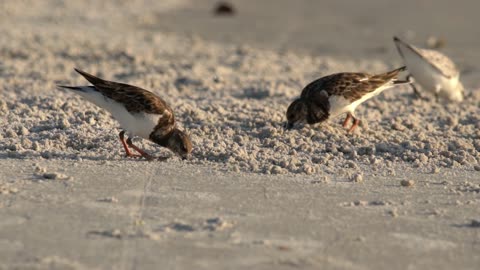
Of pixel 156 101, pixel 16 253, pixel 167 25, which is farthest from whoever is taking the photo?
pixel 167 25

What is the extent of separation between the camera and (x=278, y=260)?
4.91m

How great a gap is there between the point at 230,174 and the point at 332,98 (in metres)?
1.88

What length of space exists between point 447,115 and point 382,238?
4063mm

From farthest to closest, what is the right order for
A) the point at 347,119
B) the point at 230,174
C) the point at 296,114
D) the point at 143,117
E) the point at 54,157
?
the point at 347,119 → the point at 296,114 → the point at 143,117 → the point at 54,157 → the point at 230,174

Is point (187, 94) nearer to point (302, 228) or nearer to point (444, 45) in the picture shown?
point (302, 228)


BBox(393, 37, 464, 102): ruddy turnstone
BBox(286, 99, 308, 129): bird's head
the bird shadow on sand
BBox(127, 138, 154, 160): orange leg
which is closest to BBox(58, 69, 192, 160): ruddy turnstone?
BBox(127, 138, 154, 160): orange leg

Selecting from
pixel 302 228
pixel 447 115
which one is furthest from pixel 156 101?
pixel 447 115

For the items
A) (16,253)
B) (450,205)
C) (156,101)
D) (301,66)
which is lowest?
(16,253)

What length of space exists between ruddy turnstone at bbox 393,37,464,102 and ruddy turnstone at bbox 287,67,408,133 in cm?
183

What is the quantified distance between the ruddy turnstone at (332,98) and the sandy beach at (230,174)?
0.16 m

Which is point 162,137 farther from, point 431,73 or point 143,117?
point 431,73

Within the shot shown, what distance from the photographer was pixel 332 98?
8.12 meters

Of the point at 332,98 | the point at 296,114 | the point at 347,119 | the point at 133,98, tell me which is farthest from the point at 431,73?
the point at 133,98

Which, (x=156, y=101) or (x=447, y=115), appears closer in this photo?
(x=156, y=101)
